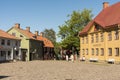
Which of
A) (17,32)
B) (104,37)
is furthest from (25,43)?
(104,37)

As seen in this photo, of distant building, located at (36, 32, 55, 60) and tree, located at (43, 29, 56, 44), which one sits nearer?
distant building, located at (36, 32, 55, 60)

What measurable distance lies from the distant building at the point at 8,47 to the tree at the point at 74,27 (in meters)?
12.7

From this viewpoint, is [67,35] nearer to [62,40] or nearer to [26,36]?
[62,40]

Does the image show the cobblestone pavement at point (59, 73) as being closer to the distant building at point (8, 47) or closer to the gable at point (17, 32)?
the distant building at point (8, 47)

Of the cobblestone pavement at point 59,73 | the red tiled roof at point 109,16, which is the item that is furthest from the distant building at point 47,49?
the cobblestone pavement at point 59,73

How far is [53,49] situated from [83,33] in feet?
114

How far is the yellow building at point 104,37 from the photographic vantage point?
156ft

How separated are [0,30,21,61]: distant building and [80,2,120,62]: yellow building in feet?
51.8

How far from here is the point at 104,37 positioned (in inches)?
2013

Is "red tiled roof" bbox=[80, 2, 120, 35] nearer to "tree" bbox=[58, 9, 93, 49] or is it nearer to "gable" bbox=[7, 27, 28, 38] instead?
"tree" bbox=[58, 9, 93, 49]

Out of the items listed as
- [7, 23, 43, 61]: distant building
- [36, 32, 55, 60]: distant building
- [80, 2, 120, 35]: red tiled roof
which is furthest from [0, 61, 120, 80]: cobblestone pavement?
[36, 32, 55, 60]: distant building

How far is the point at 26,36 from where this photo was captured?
234 ft

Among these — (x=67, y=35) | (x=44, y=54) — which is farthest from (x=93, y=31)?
(x=44, y=54)

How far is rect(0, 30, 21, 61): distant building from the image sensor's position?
58.8 metres
